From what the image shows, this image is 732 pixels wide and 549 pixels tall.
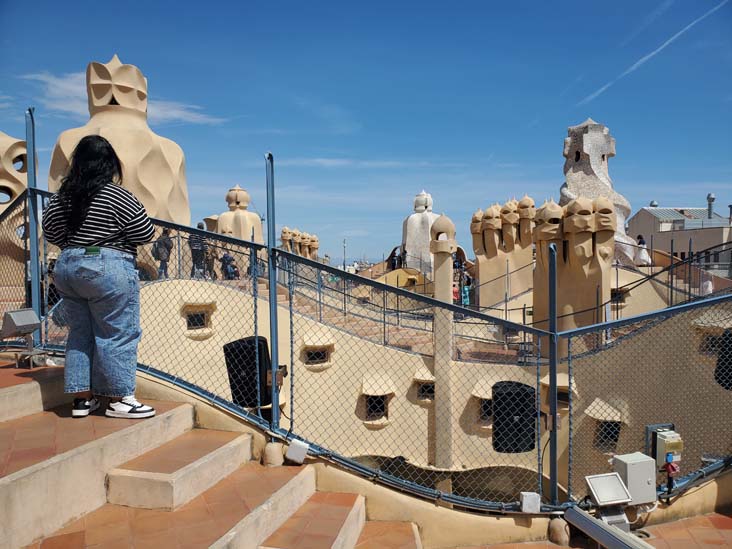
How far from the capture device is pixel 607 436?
10078 mm

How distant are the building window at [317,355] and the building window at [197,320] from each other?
97.4 inches

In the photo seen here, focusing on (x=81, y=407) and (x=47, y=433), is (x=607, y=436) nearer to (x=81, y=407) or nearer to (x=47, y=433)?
(x=81, y=407)

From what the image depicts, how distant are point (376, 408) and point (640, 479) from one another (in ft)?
30.4

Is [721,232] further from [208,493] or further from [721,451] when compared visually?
[208,493]

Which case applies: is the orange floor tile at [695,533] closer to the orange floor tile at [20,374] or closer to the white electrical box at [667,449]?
the white electrical box at [667,449]

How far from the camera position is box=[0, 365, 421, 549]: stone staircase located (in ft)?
7.30

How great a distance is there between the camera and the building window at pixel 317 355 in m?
11.9

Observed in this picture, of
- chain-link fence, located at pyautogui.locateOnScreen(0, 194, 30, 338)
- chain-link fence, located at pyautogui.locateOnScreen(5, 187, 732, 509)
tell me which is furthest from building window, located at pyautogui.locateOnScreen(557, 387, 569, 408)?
chain-link fence, located at pyautogui.locateOnScreen(0, 194, 30, 338)

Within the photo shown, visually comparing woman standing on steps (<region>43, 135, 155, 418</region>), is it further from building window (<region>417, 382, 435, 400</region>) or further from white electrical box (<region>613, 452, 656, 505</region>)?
building window (<region>417, 382, 435, 400</region>)

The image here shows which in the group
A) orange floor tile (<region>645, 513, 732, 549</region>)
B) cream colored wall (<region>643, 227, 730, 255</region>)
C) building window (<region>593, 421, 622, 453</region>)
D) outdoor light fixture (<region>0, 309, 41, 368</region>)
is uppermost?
cream colored wall (<region>643, 227, 730, 255</region>)

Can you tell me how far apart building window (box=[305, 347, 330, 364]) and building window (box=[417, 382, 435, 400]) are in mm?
2420

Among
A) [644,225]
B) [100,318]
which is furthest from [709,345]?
[644,225]

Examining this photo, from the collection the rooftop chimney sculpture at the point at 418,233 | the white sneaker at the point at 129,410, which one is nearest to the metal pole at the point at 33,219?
the white sneaker at the point at 129,410

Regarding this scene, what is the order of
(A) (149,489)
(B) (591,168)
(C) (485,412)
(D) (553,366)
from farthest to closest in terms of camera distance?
(B) (591,168) < (C) (485,412) < (D) (553,366) < (A) (149,489)
